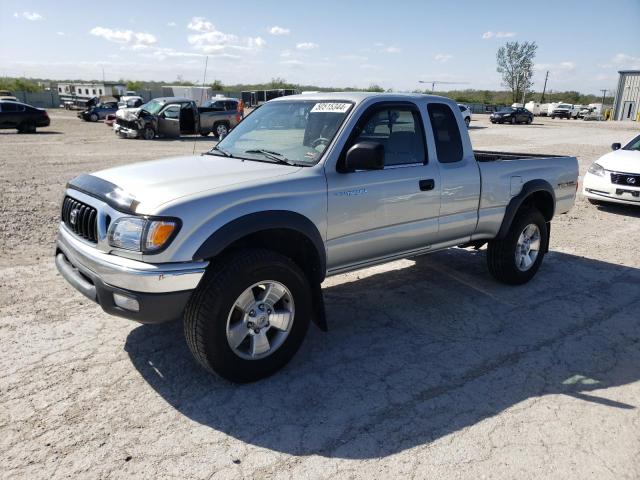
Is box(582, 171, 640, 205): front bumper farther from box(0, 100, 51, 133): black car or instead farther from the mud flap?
box(0, 100, 51, 133): black car

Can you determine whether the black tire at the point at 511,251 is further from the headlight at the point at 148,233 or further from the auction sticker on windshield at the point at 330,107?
the headlight at the point at 148,233

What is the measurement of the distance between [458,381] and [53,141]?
2055 centimetres

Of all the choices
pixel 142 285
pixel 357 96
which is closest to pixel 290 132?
pixel 357 96

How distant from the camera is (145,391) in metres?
3.33

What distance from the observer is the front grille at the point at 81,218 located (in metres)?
3.37

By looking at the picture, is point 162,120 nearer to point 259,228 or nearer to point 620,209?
point 620,209

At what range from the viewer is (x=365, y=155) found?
11.7 feet

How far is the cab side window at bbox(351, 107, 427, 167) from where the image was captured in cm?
410

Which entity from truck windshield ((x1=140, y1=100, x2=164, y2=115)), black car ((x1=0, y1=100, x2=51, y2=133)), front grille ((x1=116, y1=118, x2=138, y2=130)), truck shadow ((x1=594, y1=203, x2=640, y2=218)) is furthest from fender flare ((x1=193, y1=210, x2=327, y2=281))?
black car ((x1=0, y1=100, x2=51, y2=133))

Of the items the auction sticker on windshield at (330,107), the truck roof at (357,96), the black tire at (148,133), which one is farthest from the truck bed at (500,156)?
the black tire at (148,133)

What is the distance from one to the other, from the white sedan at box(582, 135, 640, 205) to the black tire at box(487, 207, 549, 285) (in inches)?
179

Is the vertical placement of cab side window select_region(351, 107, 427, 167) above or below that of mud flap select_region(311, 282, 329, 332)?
above

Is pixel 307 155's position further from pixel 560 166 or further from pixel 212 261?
pixel 560 166

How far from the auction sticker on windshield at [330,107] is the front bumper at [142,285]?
174 cm
